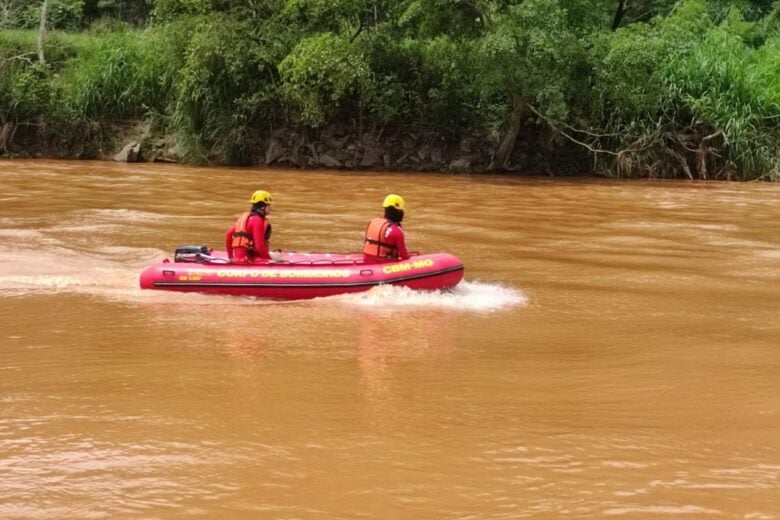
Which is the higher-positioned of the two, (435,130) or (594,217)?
(435,130)

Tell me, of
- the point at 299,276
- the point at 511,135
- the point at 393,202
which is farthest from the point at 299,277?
the point at 511,135

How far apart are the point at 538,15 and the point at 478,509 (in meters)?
15.0

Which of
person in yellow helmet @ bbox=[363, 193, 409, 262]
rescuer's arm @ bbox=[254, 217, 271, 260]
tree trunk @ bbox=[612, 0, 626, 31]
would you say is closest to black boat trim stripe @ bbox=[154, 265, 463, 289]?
person in yellow helmet @ bbox=[363, 193, 409, 262]

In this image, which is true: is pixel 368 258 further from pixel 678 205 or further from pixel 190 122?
pixel 190 122

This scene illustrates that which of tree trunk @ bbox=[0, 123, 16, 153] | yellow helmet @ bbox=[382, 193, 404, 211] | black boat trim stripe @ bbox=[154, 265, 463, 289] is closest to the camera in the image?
black boat trim stripe @ bbox=[154, 265, 463, 289]

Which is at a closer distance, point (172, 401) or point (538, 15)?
point (172, 401)

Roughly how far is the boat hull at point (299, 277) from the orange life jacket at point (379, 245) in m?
0.11

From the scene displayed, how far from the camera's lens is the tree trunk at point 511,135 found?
1914 cm

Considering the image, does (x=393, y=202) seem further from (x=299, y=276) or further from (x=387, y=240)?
(x=299, y=276)

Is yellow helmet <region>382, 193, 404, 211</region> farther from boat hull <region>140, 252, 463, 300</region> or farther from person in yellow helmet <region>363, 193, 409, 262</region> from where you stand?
boat hull <region>140, 252, 463, 300</region>

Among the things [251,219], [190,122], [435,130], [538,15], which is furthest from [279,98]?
[251,219]

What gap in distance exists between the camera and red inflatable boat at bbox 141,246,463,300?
277 inches

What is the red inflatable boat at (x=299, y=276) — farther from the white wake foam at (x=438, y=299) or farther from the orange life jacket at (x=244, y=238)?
the orange life jacket at (x=244, y=238)

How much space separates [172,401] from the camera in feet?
14.3
